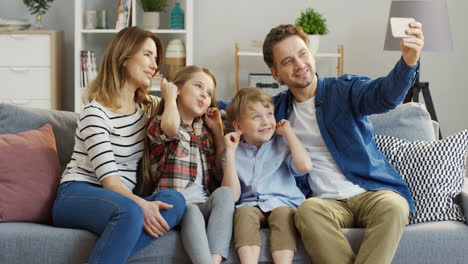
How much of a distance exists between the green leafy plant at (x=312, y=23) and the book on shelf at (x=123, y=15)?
50.1 inches

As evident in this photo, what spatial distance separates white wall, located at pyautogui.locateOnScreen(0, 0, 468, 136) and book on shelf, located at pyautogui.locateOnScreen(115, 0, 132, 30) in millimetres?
583

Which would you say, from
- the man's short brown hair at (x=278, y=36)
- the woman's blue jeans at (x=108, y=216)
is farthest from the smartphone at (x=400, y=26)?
the woman's blue jeans at (x=108, y=216)

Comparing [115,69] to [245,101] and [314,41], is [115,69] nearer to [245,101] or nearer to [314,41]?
[245,101]

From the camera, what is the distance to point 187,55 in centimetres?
460

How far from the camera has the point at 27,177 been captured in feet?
6.88

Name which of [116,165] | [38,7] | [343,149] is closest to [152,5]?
[38,7]

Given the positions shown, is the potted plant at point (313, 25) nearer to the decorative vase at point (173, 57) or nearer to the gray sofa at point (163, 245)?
the decorative vase at point (173, 57)

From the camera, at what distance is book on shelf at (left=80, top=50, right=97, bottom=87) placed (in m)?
4.61

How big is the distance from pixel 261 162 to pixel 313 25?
2468 mm

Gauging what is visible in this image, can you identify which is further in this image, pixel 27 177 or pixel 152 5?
pixel 152 5

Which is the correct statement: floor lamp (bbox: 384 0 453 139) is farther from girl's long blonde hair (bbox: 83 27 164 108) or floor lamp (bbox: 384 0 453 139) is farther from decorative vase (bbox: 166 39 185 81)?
girl's long blonde hair (bbox: 83 27 164 108)

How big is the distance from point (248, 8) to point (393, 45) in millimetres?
1265

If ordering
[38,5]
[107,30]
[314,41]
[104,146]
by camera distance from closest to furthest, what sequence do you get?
Result: [104,146] < [314,41] < [107,30] < [38,5]

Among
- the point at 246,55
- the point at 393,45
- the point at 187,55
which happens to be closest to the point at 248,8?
the point at 246,55
